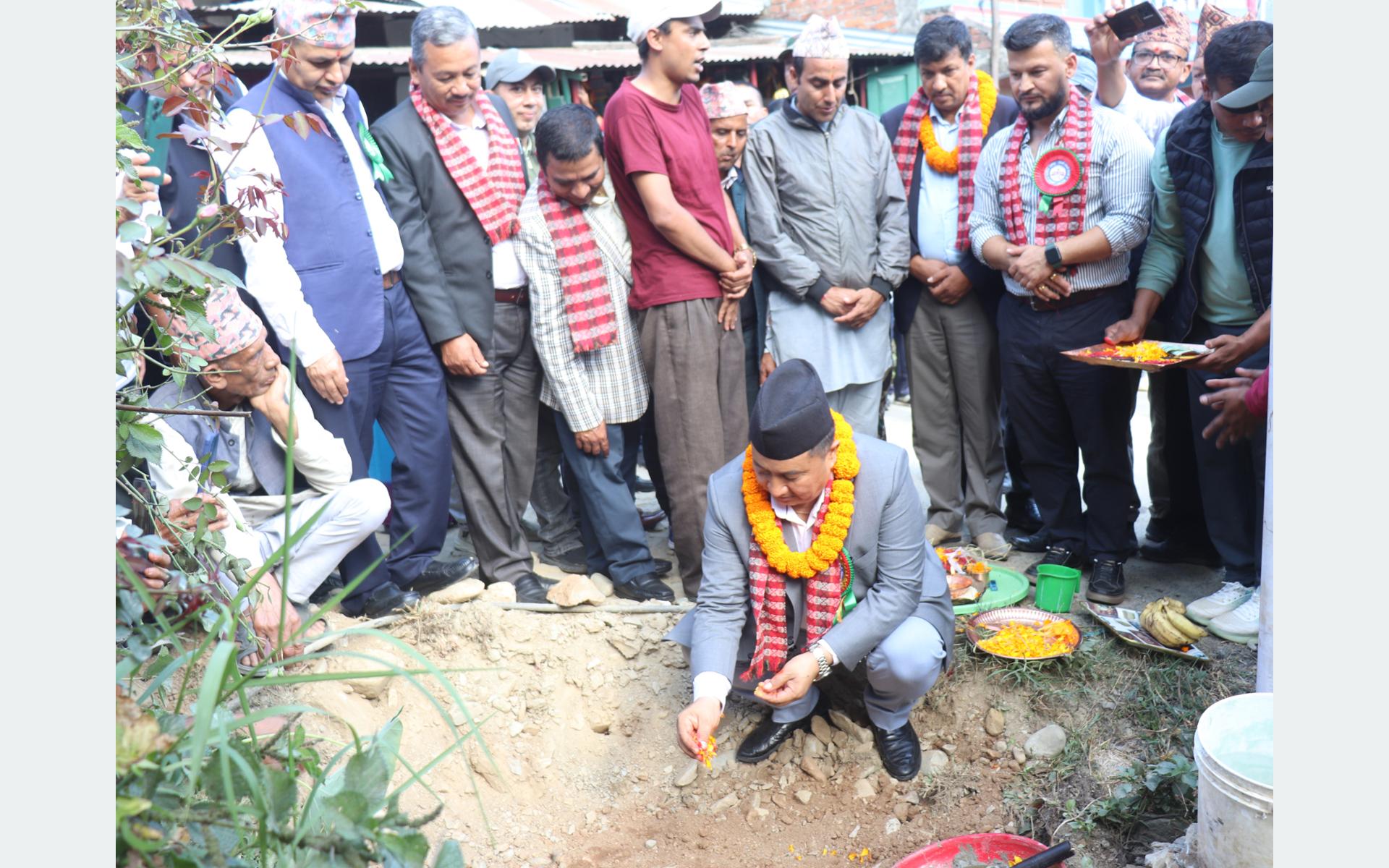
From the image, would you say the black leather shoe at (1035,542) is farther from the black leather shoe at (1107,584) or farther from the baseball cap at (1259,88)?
the baseball cap at (1259,88)

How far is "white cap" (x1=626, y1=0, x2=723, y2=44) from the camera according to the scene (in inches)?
164

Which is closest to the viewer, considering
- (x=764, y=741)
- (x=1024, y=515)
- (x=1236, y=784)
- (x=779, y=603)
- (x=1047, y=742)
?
(x=1236, y=784)

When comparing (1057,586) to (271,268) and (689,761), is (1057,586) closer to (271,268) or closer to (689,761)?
(689,761)

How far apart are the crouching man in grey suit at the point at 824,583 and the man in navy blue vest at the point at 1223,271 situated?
1.27m

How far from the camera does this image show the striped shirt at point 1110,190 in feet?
14.0

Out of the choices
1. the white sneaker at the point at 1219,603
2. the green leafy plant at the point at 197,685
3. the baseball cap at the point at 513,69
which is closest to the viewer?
the green leafy plant at the point at 197,685

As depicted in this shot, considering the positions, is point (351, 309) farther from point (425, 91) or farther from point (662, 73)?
point (662, 73)

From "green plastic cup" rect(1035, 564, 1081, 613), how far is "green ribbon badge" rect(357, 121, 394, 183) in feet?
8.96

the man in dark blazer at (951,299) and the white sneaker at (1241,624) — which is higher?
the man in dark blazer at (951,299)

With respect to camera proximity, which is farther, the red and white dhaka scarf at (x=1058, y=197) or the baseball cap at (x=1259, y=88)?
the red and white dhaka scarf at (x=1058, y=197)

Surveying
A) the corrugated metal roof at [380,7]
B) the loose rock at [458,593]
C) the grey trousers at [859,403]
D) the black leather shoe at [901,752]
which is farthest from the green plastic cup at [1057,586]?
the corrugated metal roof at [380,7]

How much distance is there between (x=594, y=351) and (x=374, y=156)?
3.45 feet

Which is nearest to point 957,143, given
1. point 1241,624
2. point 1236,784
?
point 1241,624

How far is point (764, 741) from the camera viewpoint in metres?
3.69
